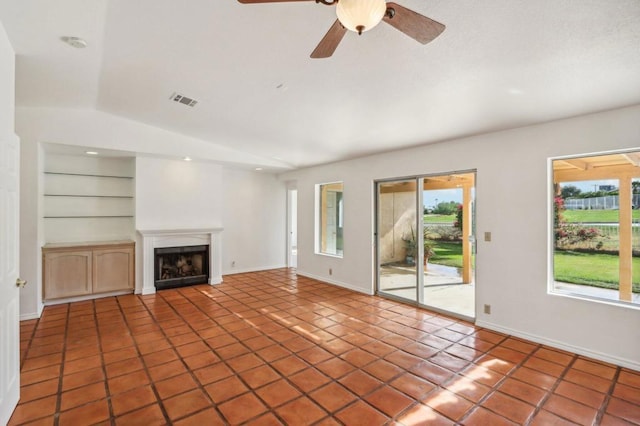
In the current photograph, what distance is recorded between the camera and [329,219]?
6527 mm

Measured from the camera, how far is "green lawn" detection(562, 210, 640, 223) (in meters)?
3.14

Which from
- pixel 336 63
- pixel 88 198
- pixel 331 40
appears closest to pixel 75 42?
pixel 336 63

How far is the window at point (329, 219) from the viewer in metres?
6.23

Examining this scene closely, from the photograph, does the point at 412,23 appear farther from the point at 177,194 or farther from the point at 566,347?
the point at 177,194

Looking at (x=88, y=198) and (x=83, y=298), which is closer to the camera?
(x=83, y=298)

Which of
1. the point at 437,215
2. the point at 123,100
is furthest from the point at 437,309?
the point at 123,100

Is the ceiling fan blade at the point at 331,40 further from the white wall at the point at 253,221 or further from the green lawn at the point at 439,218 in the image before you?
the white wall at the point at 253,221

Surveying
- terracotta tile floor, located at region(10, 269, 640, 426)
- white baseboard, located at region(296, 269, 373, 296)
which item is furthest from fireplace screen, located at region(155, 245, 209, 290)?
white baseboard, located at region(296, 269, 373, 296)

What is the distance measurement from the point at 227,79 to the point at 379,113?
172cm

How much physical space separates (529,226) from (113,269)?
6112mm

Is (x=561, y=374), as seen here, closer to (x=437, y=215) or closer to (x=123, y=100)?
(x=437, y=215)

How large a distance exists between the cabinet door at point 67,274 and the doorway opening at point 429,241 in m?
4.78

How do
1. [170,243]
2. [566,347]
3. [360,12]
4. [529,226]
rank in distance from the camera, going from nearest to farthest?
[360,12], [566,347], [529,226], [170,243]

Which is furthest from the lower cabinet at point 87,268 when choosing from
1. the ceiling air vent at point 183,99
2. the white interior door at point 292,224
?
the white interior door at point 292,224
